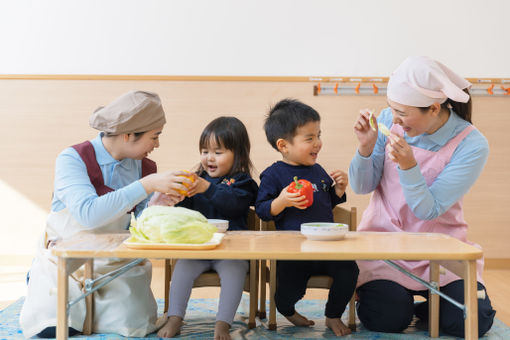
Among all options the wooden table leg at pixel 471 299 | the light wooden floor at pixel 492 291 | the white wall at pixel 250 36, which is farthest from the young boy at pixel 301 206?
the white wall at pixel 250 36

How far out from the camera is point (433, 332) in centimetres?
250

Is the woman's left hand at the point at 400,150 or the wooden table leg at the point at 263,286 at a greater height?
the woman's left hand at the point at 400,150

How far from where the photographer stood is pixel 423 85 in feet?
7.86

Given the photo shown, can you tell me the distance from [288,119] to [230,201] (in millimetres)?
473

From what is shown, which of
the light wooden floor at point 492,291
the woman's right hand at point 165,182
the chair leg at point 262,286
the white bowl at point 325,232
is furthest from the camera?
the light wooden floor at point 492,291

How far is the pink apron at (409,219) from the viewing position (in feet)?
8.27

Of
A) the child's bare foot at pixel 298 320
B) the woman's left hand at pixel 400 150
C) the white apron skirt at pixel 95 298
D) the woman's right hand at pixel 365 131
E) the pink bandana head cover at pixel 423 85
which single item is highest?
the pink bandana head cover at pixel 423 85

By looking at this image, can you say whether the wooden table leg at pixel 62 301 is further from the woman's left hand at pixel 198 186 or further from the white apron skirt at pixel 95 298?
the woman's left hand at pixel 198 186

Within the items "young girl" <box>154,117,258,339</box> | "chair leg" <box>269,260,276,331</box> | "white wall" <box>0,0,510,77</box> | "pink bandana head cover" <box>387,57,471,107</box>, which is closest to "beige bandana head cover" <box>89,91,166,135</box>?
"young girl" <box>154,117,258,339</box>

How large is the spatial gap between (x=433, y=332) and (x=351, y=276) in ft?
1.45

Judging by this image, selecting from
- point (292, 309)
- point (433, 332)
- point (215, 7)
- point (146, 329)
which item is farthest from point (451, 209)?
point (215, 7)

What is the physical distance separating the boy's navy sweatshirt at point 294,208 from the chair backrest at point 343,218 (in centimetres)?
6

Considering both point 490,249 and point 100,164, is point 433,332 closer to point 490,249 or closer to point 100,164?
point 100,164

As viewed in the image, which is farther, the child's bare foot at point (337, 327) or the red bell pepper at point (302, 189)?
the child's bare foot at point (337, 327)
